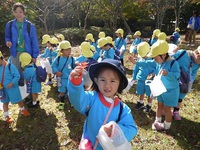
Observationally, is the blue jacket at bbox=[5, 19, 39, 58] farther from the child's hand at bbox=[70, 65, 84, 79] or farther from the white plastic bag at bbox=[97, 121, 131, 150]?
the white plastic bag at bbox=[97, 121, 131, 150]

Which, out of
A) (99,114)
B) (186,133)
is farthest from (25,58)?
(186,133)

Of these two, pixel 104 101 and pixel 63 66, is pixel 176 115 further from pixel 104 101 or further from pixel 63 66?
pixel 104 101

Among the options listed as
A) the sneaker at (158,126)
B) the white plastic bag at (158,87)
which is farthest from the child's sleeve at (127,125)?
the sneaker at (158,126)

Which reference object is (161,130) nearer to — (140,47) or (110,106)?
(140,47)

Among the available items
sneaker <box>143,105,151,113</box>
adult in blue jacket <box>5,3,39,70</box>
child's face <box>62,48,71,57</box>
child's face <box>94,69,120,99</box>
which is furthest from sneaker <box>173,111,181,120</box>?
adult in blue jacket <box>5,3,39,70</box>

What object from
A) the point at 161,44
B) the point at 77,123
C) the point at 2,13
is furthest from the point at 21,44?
the point at 2,13

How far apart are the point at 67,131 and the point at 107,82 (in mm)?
2673

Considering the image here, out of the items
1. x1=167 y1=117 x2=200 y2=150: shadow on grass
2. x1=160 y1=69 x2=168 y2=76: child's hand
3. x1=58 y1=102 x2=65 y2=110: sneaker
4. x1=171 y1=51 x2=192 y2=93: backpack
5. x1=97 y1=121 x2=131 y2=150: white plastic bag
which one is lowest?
x1=167 y1=117 x2=200 y2=150: shadow on grass

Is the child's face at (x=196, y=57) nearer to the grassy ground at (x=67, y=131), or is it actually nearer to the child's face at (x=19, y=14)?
the grassy ground at (x=67, y=131)

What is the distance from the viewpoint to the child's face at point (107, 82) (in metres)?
1.79

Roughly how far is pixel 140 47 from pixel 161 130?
72.5 inches

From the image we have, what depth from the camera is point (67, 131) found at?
411 cm

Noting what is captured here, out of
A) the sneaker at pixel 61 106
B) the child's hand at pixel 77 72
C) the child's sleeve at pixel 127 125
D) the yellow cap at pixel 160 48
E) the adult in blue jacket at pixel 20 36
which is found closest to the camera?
the child's hand at pixel 77 72

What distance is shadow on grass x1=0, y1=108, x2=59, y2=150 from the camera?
3695 mm
